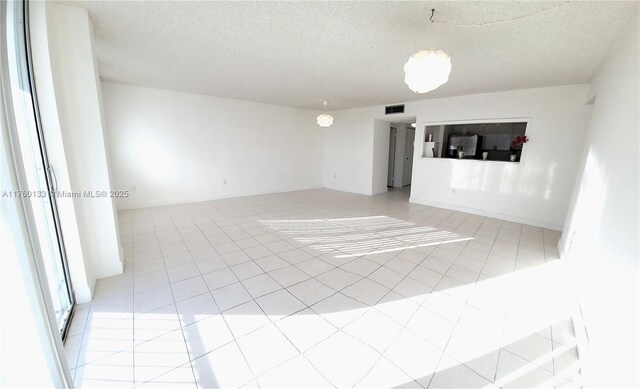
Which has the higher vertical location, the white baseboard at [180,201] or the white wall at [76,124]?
the white wall at [76,124]

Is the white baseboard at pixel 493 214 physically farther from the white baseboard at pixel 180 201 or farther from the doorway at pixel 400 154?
the white baseboard at pixel 180 201

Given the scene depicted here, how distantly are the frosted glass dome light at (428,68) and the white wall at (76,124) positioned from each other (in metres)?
2.77

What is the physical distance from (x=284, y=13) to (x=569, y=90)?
485 centimetres

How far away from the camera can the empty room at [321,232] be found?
141 cm

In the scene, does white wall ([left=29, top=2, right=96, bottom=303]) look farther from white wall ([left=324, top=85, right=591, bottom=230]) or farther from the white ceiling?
white wall ([left=324, top=85, right=591, bottom=230])

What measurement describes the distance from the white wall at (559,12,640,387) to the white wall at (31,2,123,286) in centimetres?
366

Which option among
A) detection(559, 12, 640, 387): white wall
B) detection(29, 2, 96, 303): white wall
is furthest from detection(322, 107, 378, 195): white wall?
detection(29, 2, 96, 303): white wall

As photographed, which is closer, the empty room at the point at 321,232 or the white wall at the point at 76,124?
the empty room at the point at 321,232

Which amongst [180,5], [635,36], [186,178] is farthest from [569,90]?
[186,178]

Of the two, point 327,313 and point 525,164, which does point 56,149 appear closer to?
point 327,313

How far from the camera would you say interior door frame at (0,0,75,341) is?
96cm

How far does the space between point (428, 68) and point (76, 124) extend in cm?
308

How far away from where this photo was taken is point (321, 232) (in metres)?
3.89

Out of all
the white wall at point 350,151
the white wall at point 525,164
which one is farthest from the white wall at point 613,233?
the white wall at point 350,151
